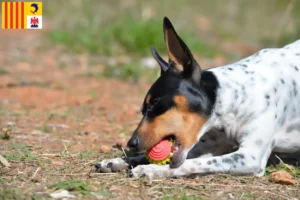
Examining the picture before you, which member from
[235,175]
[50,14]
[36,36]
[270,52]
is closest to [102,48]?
[36,36]

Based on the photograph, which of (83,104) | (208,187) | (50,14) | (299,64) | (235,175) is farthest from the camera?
(50,14)

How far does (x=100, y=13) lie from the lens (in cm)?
1314

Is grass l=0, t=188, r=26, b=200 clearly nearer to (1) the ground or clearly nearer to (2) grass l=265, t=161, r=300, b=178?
(1) the ground

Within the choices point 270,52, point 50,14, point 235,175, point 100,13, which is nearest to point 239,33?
point 100,13

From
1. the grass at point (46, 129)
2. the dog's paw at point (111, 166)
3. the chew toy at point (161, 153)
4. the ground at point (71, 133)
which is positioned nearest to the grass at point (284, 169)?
the ground at point (71, 133)

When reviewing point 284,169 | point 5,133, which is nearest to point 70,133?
point 5,133

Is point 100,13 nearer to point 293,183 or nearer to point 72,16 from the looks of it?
point 72,16

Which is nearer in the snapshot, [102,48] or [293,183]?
[293,183]

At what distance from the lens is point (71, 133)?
→ 644 centimetres

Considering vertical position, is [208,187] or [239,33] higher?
[239,33]

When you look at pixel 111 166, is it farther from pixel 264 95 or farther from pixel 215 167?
pixel 264 95

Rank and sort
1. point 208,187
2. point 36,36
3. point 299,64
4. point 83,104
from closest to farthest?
point 208,187
point 299,64
point 83,104
point 36,36

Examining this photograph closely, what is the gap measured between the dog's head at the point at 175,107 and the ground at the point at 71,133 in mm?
292

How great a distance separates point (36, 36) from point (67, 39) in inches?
43.1
